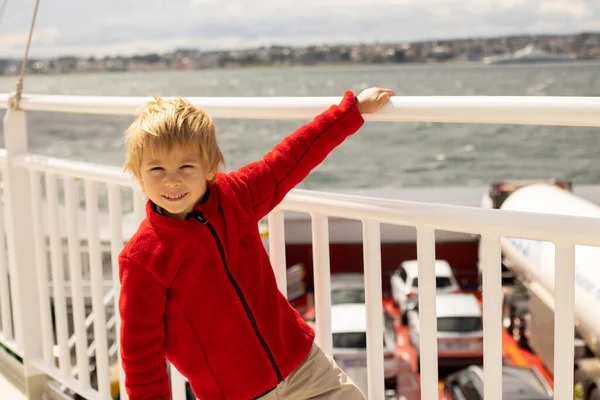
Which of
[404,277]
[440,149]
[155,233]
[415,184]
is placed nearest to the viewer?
[155,233]

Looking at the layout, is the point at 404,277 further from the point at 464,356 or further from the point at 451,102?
the point at 451,102

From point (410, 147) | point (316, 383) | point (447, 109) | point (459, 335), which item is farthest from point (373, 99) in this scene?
point (410, 147)

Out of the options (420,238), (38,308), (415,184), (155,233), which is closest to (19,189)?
(38,308)

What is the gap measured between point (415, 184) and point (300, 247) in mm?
32721

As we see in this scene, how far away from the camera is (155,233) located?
123 cm

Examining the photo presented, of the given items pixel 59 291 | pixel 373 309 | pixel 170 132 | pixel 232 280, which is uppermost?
pixel 170 132

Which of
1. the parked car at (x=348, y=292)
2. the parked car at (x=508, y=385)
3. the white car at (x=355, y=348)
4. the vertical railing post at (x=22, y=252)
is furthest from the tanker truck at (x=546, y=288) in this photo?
the vertical railing post at (x=22, y=252)

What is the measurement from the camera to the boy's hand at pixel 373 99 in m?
1.29

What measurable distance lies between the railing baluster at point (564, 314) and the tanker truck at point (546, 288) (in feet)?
12.4

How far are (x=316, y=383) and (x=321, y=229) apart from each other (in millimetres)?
279

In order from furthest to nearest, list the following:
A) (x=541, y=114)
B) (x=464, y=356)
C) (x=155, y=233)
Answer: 1. (x=464, y=356)
2. (x=155, y=233)
3. (x=541, y=114)

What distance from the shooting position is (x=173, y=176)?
3.92 feet

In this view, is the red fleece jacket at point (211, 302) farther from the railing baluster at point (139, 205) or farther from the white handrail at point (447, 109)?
the railing baluster at point (139, 205)

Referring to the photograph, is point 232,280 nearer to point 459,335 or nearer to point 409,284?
point 459,335
